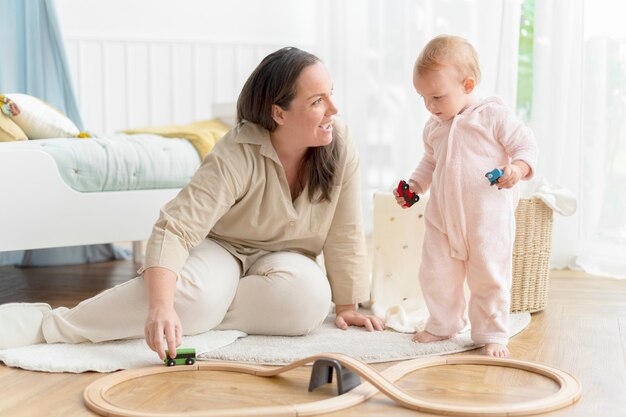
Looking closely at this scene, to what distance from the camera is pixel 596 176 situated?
8.79ft

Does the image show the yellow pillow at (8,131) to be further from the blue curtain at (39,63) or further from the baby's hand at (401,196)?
the baby's hand at (401,196)

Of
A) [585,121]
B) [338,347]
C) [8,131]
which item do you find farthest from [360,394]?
[585,121]

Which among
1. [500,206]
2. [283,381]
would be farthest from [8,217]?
[500,206]

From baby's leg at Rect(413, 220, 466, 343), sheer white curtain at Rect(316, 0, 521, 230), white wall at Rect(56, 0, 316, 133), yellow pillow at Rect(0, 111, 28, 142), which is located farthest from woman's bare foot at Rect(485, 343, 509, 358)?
white wall at Rect(56, 0, 316, 133)

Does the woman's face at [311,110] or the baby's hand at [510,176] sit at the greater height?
the woman's face at [311,110]

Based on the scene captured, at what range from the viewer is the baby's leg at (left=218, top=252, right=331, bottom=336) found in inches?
71.9

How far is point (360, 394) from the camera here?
143cm

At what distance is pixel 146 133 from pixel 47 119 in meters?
0.33

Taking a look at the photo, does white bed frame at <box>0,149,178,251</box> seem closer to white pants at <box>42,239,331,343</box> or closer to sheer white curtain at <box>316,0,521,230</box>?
white pants at <box>42,239,331,343</box>

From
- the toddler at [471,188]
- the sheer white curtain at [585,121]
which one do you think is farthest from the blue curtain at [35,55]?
the toddler at [471,188]

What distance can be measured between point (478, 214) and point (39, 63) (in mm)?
1808

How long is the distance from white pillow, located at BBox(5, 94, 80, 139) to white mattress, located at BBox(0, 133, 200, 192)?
98 mm

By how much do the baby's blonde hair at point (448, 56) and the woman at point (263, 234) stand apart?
216mm

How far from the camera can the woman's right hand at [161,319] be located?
1.52 meters
